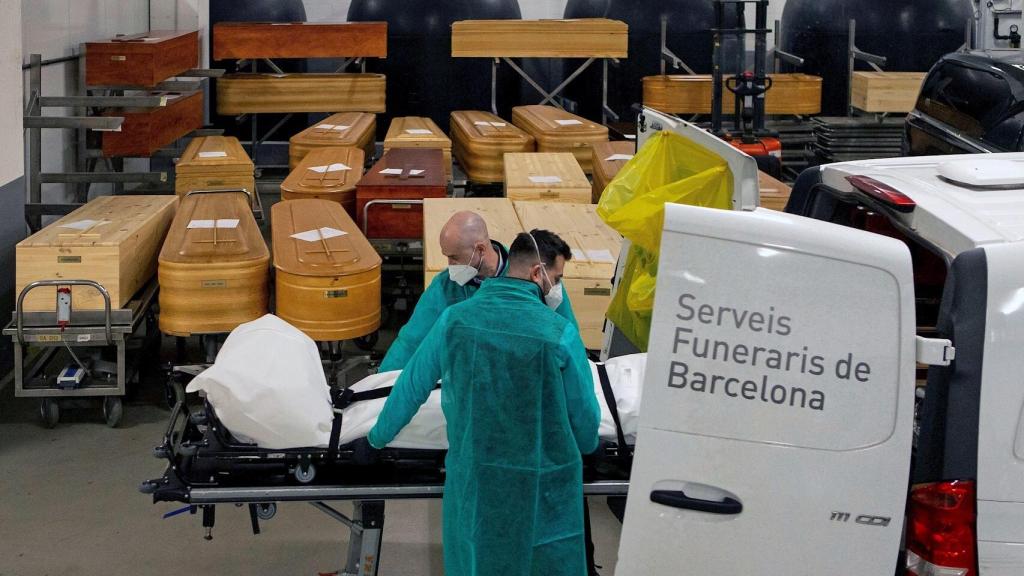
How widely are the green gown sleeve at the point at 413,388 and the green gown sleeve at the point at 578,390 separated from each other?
43 cm

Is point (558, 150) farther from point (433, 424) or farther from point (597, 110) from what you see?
point (433, 424)

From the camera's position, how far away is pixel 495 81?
15.9m

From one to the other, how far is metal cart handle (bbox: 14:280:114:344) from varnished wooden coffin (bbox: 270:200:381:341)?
3.45 ft

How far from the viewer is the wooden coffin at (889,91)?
14.5 m

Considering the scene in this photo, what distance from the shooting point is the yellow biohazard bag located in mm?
4949

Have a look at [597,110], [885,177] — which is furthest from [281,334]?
[597,110]

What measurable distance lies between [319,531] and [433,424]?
2.08 meters

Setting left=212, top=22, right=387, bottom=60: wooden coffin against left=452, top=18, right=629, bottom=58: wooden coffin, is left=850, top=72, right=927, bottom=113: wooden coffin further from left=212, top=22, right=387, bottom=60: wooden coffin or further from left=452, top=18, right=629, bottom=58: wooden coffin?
left=212, top=22, right=387, bottom=60: wooden coffin

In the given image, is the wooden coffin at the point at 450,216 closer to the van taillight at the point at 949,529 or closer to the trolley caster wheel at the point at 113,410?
the trolley caster wheel at the point at 113,410

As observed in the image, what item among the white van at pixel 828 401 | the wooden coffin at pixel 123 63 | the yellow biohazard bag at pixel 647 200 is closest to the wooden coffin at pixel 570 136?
the wooden coffin at pixel 123 63

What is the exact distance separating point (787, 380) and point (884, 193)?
2.88ft

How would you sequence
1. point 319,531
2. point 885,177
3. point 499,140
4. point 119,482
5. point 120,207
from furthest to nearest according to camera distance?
1. point 499,140
2. point 120,207
3. point 119,482
4. point 319,531
5. point 885,177

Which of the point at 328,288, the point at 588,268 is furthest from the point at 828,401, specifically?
the point at 328,288

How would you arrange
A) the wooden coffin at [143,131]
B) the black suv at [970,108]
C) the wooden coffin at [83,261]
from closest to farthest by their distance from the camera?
the black suv at [970,108], the wooden coffin at [83,261], the wooden coffin at [143,131]
